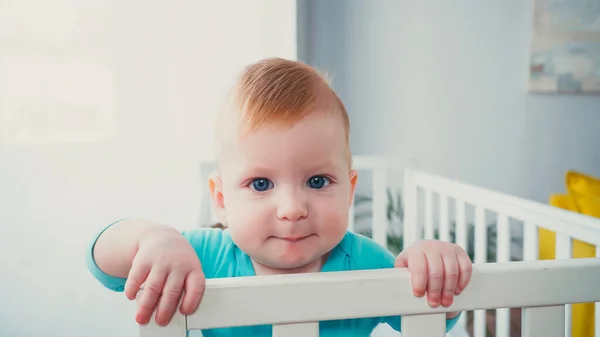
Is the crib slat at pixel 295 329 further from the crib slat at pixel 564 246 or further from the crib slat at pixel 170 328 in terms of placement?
the crib slat at pixel 564 246

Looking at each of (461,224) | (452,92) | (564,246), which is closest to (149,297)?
(564,246)

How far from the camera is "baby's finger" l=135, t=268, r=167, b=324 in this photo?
0.47 m

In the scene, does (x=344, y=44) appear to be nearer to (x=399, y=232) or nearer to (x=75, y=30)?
(x=399, y=232)

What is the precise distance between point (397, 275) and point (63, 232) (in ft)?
4.72

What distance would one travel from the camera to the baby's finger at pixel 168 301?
47cm

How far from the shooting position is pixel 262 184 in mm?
617

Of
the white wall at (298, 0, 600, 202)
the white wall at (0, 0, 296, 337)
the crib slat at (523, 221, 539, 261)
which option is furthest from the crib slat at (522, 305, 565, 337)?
the white wall at (298, 0, 600, 202)

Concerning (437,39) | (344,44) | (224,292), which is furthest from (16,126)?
(437,39)

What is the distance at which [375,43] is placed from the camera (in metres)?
2.15

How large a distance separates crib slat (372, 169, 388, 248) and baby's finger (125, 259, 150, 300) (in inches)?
48.4

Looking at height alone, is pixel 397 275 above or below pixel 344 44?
below

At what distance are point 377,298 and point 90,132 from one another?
1.39m

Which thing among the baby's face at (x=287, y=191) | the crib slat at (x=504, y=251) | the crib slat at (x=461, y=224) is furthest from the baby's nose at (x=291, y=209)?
the crib slat at (x=461, y=224)

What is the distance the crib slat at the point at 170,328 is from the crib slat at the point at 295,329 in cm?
8
